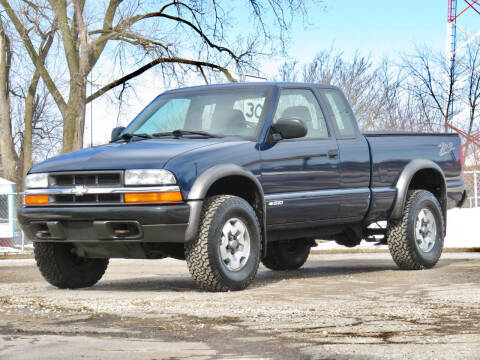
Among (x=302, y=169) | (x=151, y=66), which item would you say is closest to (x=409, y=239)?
(x=302, y=169)

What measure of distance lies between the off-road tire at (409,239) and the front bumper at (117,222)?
3.47 m

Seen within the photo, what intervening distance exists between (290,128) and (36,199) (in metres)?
2.42

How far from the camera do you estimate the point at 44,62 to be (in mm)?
27219

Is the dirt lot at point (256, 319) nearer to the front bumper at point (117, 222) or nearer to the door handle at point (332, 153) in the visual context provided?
the front bumper at point (117, 222)

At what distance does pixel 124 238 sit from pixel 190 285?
161 cm

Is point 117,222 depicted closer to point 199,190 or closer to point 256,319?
point 199,190

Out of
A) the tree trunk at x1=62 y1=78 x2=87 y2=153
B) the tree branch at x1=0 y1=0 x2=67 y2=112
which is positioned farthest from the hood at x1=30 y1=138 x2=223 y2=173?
the tree branch at x1=0 y1=0 x2=67 y2=112

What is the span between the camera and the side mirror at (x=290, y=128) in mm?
8734

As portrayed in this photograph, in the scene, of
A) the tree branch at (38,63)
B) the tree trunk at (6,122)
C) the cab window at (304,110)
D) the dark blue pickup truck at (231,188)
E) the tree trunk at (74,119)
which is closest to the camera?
the dark blue pickup truck at (231,188)

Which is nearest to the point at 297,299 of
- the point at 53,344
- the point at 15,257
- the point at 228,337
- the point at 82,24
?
the point at 228,337

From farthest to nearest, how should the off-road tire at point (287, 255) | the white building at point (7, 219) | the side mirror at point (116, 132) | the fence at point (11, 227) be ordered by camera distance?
the white building at point (7, 219)
the fence at point (11, 227)
the off-road tire at point (287, 255)
the side mirror at point (116, 132)

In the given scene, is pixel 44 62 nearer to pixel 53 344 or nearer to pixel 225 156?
pixel 225 156

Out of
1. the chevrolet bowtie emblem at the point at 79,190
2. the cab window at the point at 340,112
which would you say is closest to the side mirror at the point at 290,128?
the cab window at the point at 340,112

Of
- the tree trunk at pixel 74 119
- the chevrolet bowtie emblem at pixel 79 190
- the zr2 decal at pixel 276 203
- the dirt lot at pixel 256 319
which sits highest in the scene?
the tree trunk at pixel 74 119
